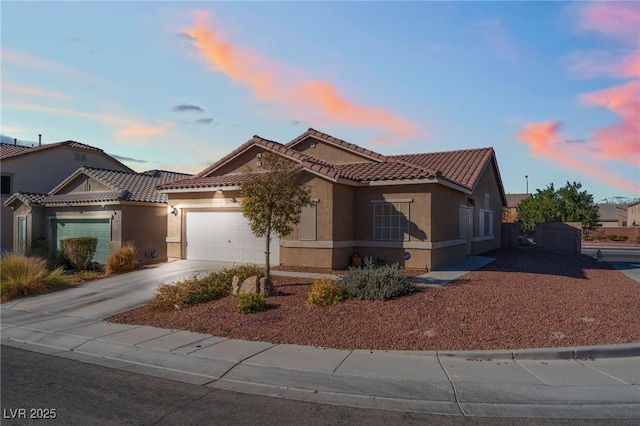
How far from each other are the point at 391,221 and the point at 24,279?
12803 mm

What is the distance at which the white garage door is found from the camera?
1814cm

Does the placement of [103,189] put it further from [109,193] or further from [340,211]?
[340,211]

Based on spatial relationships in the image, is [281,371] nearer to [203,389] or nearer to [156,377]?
[203,389]

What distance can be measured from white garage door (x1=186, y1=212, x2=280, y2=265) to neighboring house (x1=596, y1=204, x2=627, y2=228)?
260ft

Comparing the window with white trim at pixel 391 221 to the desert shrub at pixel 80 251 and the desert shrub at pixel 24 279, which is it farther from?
the desert shrub at pixel 80 251

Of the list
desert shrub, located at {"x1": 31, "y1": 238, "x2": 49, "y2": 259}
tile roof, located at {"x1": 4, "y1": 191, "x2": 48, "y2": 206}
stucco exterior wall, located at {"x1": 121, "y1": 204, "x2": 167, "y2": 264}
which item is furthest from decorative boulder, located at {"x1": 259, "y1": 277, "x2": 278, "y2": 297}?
tile roof, located at {"x1": 4, "y1": 191, "x2": 48, "y2": 206}

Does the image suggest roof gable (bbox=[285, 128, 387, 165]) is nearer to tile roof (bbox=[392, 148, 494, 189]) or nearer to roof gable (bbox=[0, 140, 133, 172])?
tile roof (bbox=[392, 148, 494, 189])

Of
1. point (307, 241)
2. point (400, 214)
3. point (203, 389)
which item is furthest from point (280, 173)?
point (203, 389)

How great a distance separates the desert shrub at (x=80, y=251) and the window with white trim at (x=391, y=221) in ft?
40.3

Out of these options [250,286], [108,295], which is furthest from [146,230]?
[250,286]

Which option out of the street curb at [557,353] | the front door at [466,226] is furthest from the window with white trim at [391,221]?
the street curb at [557,353]

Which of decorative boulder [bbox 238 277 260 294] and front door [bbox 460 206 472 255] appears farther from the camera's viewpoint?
front door [bbox 460 206 472 255]

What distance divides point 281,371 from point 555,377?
4.16m

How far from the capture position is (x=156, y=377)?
7.09 metres
